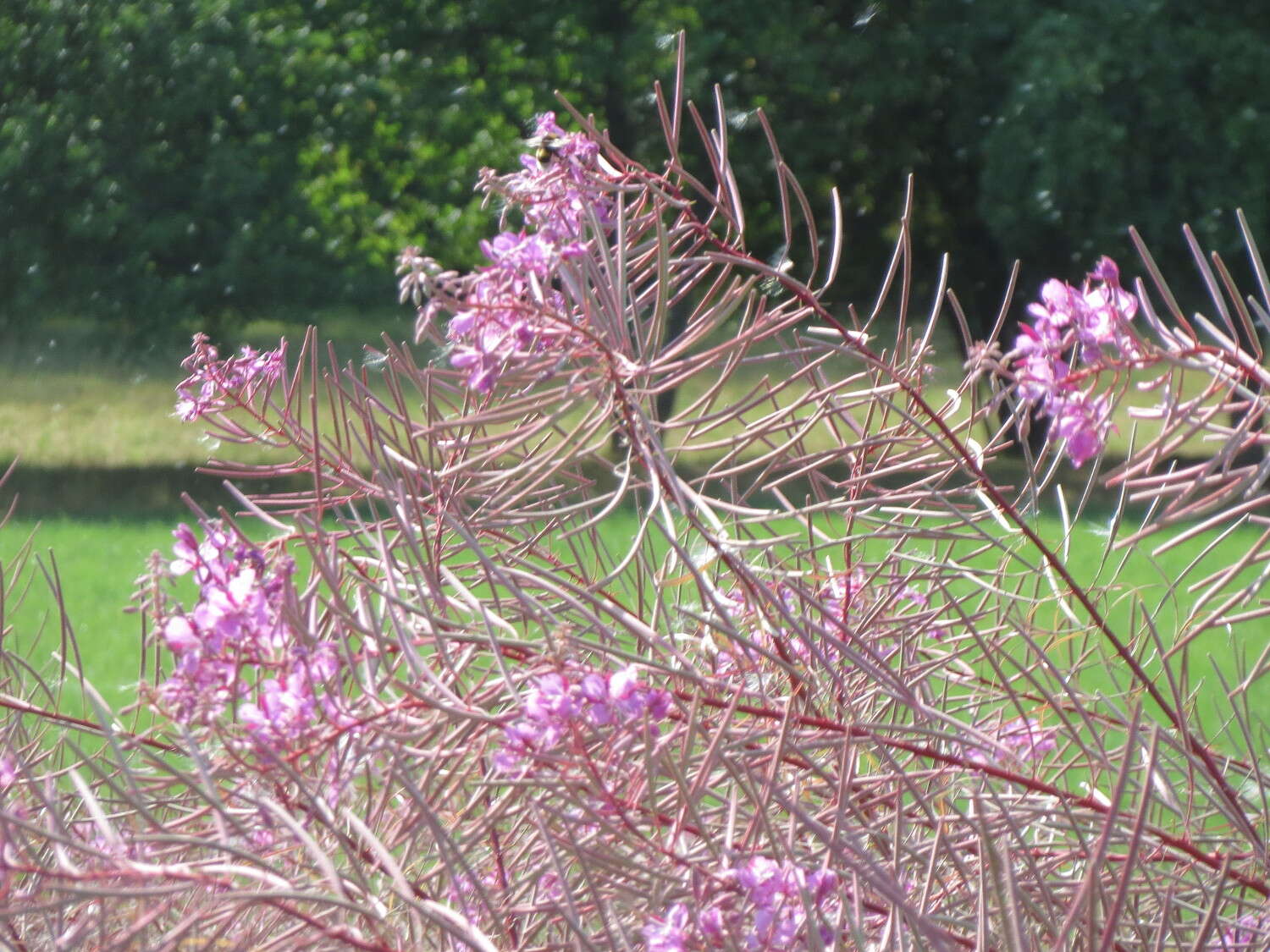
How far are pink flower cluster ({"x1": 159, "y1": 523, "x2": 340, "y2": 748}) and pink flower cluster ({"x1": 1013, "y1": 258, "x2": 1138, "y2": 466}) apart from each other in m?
0.30

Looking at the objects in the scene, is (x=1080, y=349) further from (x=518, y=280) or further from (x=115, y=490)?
(x=115, y=490)

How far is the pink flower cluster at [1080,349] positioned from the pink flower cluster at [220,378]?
39 centimetres

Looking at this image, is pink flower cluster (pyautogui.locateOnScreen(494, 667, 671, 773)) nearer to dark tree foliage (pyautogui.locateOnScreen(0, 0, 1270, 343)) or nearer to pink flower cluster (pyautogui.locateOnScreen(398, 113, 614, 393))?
pink flower cluster (pyautogui.locateOnScreen(398, 113, 614, 393))

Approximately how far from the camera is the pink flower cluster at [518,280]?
52 cm

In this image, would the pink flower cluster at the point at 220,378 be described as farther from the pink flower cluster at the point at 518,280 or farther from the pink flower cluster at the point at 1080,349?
the pink flower cluster at the point at 1080,349

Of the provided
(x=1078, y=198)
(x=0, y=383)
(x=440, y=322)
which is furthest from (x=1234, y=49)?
(x=0, y=383)

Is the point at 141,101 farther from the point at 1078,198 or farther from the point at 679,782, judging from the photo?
the point at 679,782

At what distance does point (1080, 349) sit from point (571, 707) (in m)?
0.26

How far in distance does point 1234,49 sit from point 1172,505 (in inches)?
292

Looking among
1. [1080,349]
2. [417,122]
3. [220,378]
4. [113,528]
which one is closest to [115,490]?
[113,528]

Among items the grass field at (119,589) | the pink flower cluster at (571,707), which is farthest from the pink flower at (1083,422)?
the grass field at (119,589)

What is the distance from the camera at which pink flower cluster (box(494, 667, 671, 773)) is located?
17.9 inches

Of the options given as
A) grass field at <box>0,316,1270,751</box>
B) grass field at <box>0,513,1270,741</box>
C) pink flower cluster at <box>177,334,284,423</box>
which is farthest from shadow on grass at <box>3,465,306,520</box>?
pink flower cluster at <box>177,334,284,423</box>

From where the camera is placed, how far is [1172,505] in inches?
18.1
